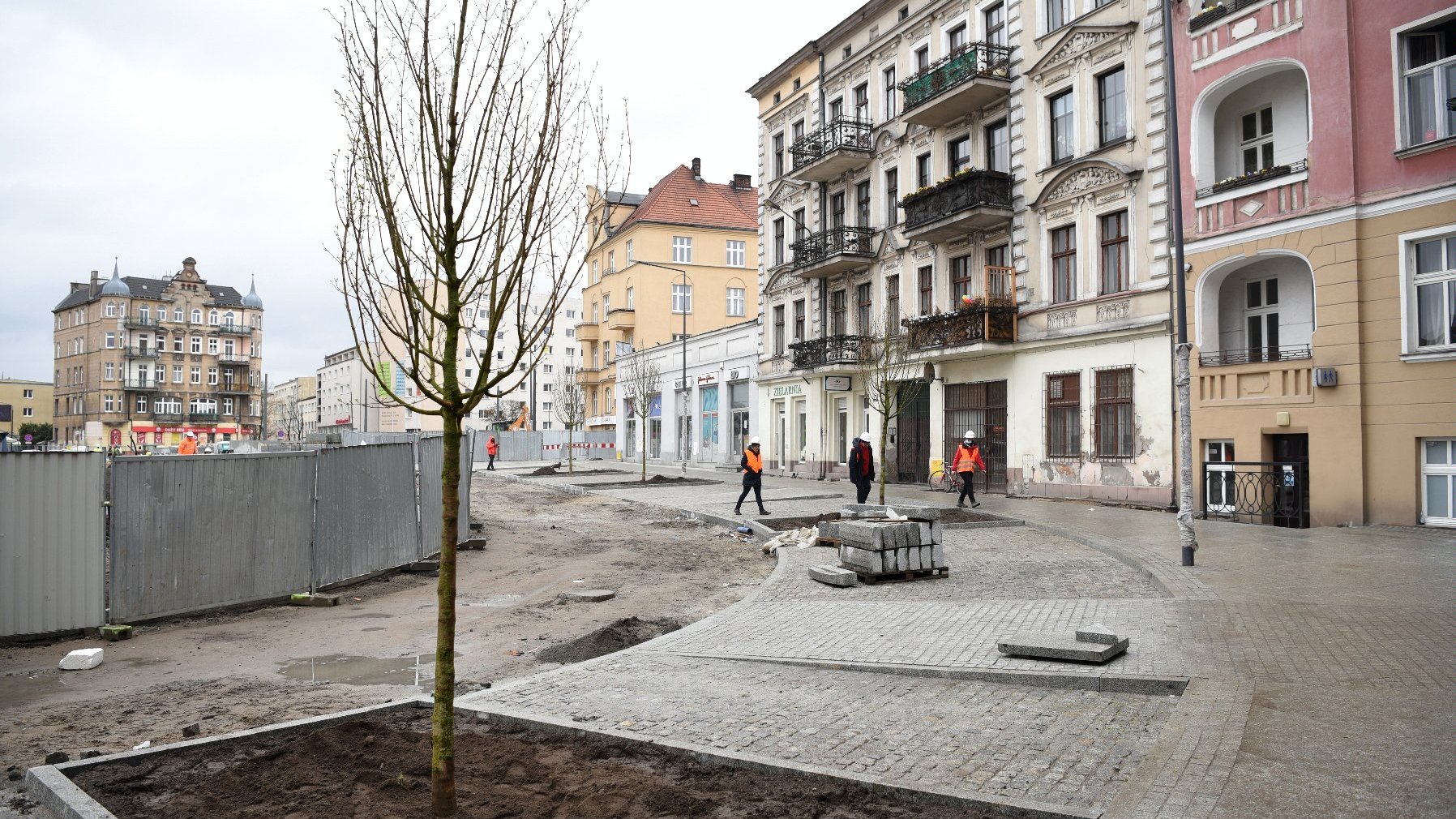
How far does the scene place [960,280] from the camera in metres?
27.1

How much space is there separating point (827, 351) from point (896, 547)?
70.1 ft

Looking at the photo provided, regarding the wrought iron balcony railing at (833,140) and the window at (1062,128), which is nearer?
the window at (1062,128)

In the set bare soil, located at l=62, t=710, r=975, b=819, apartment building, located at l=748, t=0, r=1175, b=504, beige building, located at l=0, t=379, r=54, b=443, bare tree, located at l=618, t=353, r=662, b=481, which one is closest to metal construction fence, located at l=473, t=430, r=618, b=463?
bare tree, located at l=618, t=353, r=662, b=481

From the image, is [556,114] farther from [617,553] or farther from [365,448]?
[617,553]

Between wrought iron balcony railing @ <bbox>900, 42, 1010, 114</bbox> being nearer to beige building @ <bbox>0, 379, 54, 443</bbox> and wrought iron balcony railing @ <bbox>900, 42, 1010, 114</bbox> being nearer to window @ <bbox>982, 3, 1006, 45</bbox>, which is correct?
window @ <bbox>982, 3, 1006, 45</bbox>

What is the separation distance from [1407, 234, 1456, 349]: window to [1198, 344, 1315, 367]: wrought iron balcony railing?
2.29 metres

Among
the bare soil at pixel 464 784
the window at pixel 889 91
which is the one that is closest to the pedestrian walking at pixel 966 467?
the window at pixel 889 91

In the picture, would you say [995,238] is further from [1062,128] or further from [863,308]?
[863,308]

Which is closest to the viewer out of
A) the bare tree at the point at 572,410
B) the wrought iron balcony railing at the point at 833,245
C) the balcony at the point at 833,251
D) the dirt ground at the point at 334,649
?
the dirt ground at the point at 334,649

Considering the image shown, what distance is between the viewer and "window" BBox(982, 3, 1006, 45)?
84.2 ft

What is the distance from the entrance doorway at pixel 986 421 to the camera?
25.6m

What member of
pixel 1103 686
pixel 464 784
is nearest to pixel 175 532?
pixel 464 784

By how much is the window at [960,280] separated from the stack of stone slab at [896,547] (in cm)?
1604

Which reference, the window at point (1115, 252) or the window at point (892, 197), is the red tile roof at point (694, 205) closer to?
Result: the window at point (892, 197)
